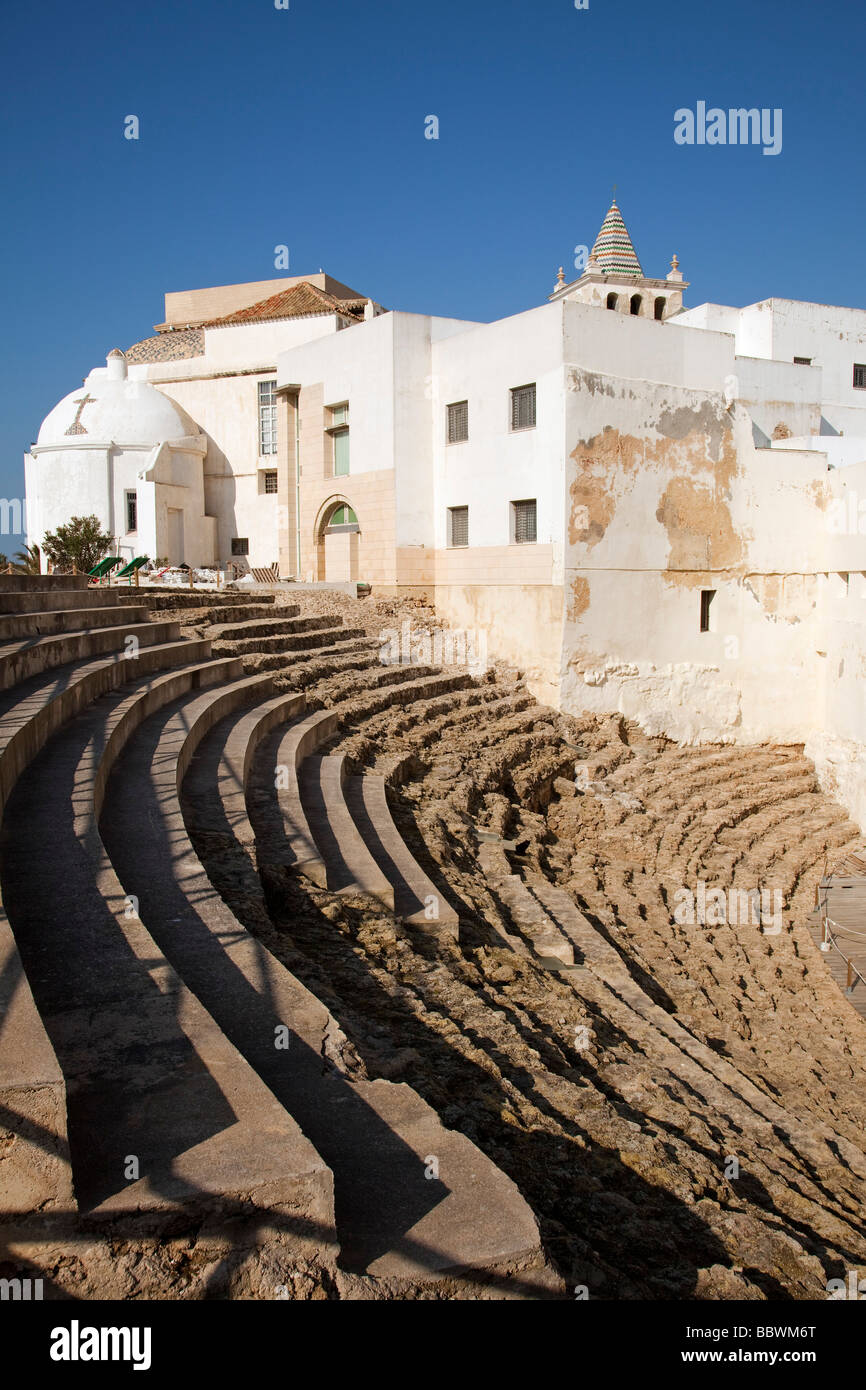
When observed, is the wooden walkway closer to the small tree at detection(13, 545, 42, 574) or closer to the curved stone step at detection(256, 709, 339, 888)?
the curved stone step at detection(256, 709, 339, 888)

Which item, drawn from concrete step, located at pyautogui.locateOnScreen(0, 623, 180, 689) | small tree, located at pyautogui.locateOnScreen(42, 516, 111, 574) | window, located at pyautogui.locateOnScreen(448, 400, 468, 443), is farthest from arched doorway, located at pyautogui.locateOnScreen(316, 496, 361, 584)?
concrete step, located at pyautogui.locateOnScreen(0, 623, 180, 689)

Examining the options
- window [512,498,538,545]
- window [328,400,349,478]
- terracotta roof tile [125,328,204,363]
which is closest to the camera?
window [512,498,538,545]

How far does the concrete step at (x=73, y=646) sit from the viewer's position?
855 centimetres

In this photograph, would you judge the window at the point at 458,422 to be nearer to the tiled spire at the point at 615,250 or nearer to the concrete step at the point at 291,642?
the concrete step at the point at 291,642

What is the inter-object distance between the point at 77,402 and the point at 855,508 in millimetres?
20453

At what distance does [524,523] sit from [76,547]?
11.6m

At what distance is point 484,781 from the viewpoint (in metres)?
12.2

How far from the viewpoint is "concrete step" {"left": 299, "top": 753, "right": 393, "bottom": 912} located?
7.11 meters

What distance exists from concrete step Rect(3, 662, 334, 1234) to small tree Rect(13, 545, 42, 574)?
18.9 meters

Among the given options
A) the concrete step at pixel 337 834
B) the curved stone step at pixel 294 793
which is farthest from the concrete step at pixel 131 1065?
the concrete step at pixel 337 834

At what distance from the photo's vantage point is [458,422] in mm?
18672

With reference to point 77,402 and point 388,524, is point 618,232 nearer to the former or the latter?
point 388,524

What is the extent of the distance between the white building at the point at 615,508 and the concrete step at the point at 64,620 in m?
7.14

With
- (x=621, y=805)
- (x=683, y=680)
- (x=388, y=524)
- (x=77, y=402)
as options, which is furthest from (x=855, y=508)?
(x=77, y=402)
